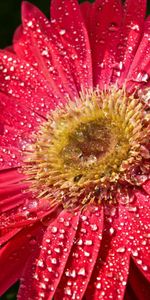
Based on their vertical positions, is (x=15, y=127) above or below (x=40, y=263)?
above

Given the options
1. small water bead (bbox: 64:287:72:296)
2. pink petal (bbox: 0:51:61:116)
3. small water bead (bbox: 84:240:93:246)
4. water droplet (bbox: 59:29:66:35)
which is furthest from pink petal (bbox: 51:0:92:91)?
small water bead (bbox: 64:287:72:296)

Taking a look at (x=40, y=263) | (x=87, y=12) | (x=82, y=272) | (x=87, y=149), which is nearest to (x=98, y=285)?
(x=82, y=272)

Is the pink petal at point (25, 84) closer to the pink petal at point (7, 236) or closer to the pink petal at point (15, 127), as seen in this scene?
the pink petal at point (15, 127)

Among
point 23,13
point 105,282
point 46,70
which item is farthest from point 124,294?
point 23,13

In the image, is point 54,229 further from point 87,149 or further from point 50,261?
point 87,149

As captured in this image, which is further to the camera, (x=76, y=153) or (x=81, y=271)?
(x=76, y=153)

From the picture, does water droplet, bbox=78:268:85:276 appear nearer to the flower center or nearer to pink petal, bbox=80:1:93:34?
the flower center

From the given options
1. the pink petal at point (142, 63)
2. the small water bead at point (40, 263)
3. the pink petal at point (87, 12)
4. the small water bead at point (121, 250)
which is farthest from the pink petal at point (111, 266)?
the pink petal at point (87, 12)

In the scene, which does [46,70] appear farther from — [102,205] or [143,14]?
[102,205]
